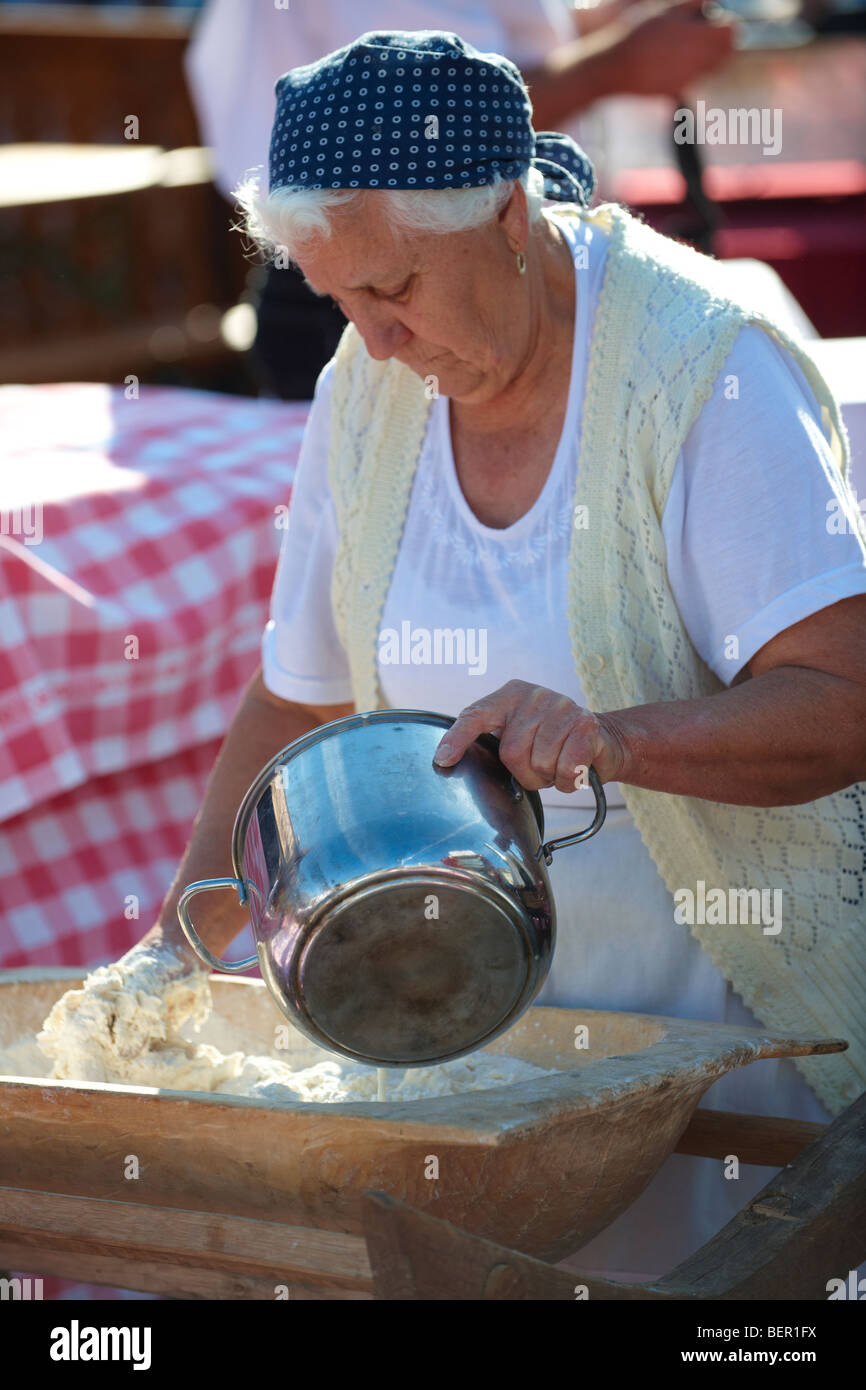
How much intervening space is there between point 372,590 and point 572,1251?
0.83m

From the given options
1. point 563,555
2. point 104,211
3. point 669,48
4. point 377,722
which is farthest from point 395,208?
point 104,211

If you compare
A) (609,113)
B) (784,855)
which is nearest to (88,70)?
(609,113)

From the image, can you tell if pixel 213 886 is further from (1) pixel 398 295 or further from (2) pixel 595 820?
(1) pixel 398 295

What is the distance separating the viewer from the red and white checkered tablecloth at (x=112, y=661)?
265 cm

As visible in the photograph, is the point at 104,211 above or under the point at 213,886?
above

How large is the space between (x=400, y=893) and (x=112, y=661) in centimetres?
149

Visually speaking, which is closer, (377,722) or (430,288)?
(377,722)

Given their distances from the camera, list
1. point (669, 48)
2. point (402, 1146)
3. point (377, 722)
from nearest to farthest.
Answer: point (402, 1146), point (377, 722), point (669, 48)

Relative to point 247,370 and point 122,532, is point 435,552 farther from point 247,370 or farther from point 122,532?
point 247,370

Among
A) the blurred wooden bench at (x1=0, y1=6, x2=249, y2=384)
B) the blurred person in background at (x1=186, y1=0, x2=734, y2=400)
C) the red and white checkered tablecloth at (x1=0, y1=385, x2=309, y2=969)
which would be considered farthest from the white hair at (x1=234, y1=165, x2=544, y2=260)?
the blurred wooden bench at (x1=0, y1=6, x2=249, y2=384)

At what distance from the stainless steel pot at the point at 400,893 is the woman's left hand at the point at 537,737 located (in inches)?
0.8

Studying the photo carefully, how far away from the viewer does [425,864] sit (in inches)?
54.0

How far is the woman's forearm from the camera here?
1.56 m

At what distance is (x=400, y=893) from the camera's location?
1.38 meters
